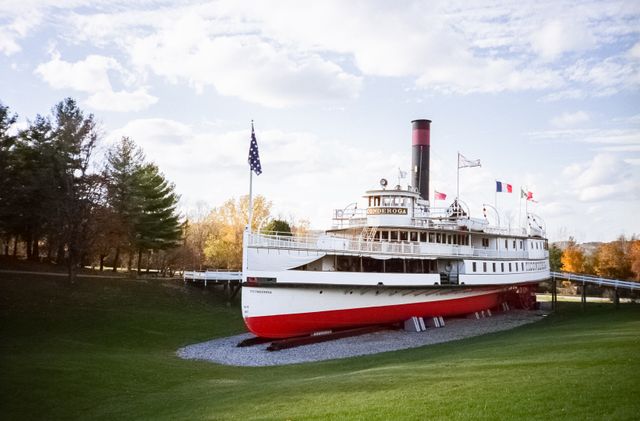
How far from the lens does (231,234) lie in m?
53.6

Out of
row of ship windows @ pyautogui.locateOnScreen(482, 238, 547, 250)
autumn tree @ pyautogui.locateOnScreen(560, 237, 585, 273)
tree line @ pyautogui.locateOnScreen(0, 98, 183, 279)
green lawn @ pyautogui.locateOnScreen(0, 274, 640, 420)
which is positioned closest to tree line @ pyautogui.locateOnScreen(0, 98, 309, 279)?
tree line @ pyautogui.locateOnScreen(0, 98, 183, 279)

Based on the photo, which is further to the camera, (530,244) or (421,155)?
(530,244)

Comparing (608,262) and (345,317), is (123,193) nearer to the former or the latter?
(345,317)

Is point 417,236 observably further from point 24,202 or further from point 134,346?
point 24,202

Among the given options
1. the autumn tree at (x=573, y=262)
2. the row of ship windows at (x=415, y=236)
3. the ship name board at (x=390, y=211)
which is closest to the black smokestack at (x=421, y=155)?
the row of ship windows at (x=415, y=236)

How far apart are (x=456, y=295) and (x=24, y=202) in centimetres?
3141

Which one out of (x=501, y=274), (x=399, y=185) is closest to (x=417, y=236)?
(x=399, y=185)

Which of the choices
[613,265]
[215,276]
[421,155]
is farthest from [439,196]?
[613,265]

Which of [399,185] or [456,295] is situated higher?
[399,185]

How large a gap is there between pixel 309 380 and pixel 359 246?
534 inches

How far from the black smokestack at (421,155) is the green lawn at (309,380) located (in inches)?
674

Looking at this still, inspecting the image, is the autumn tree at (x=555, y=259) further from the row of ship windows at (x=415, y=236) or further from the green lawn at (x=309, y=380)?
the green lawn at (x=309, y=380)

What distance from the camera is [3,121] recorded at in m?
37.7

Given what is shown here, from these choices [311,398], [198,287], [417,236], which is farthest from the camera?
[198,287]
